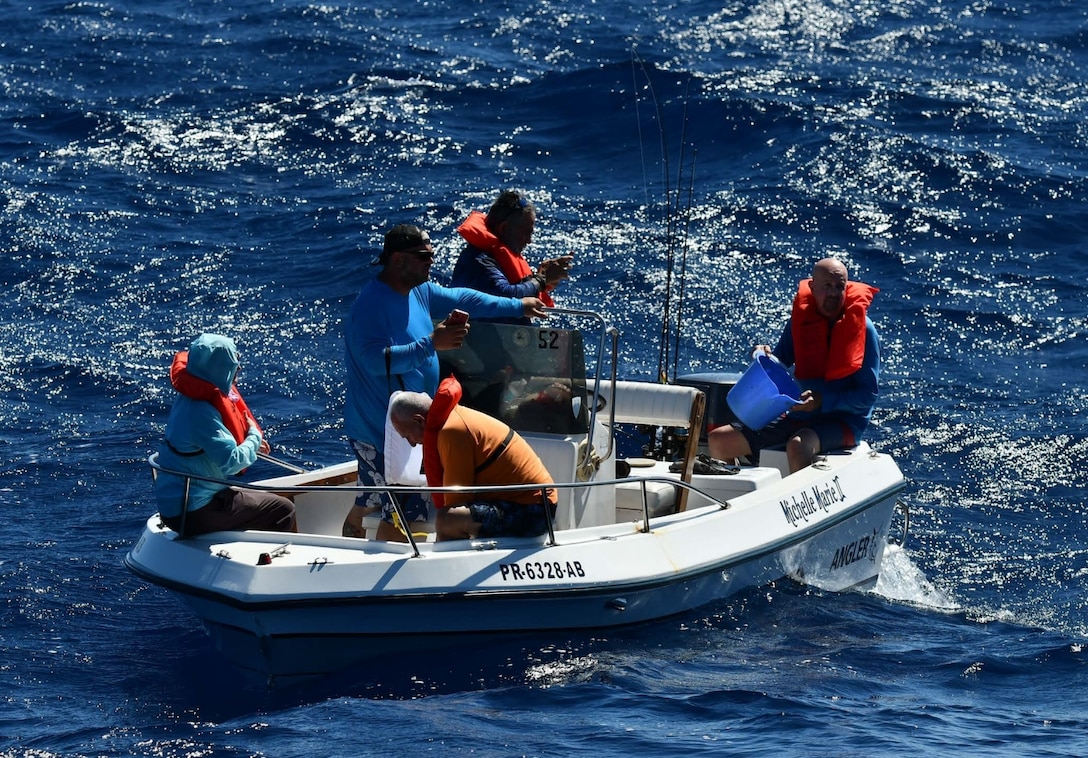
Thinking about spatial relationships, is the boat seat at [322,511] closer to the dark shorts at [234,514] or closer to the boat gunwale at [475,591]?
the dark shorts at [234,514]

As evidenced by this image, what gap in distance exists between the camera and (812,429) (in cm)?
962

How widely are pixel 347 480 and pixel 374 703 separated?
2341mm

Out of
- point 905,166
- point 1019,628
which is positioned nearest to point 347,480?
point 1019,628

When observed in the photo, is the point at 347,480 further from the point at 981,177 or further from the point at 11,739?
the point at 981,177

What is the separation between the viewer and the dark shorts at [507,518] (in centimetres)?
757

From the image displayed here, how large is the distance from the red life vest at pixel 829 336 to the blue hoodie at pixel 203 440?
3614 mm

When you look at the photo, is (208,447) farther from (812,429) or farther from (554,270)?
(812,429)

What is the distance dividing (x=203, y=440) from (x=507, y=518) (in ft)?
4.93

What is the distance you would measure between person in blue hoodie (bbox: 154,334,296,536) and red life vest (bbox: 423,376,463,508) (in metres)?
0.84

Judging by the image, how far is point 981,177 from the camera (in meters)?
16.8

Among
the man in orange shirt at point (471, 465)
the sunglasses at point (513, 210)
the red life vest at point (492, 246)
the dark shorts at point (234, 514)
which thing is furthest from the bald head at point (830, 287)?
the dark shorts at point (234, 514)

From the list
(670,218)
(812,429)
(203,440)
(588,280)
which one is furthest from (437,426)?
(588,280)

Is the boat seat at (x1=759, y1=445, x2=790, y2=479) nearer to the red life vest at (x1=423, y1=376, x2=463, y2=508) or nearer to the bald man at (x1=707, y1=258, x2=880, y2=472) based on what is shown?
the bald man at (x1=707, y1=258, x2=880, y2=472)

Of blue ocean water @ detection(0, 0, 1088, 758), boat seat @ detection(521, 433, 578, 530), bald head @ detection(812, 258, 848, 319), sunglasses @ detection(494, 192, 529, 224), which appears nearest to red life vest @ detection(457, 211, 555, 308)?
Answer: sunglasses @ detection(494, 192, 529, 224)
